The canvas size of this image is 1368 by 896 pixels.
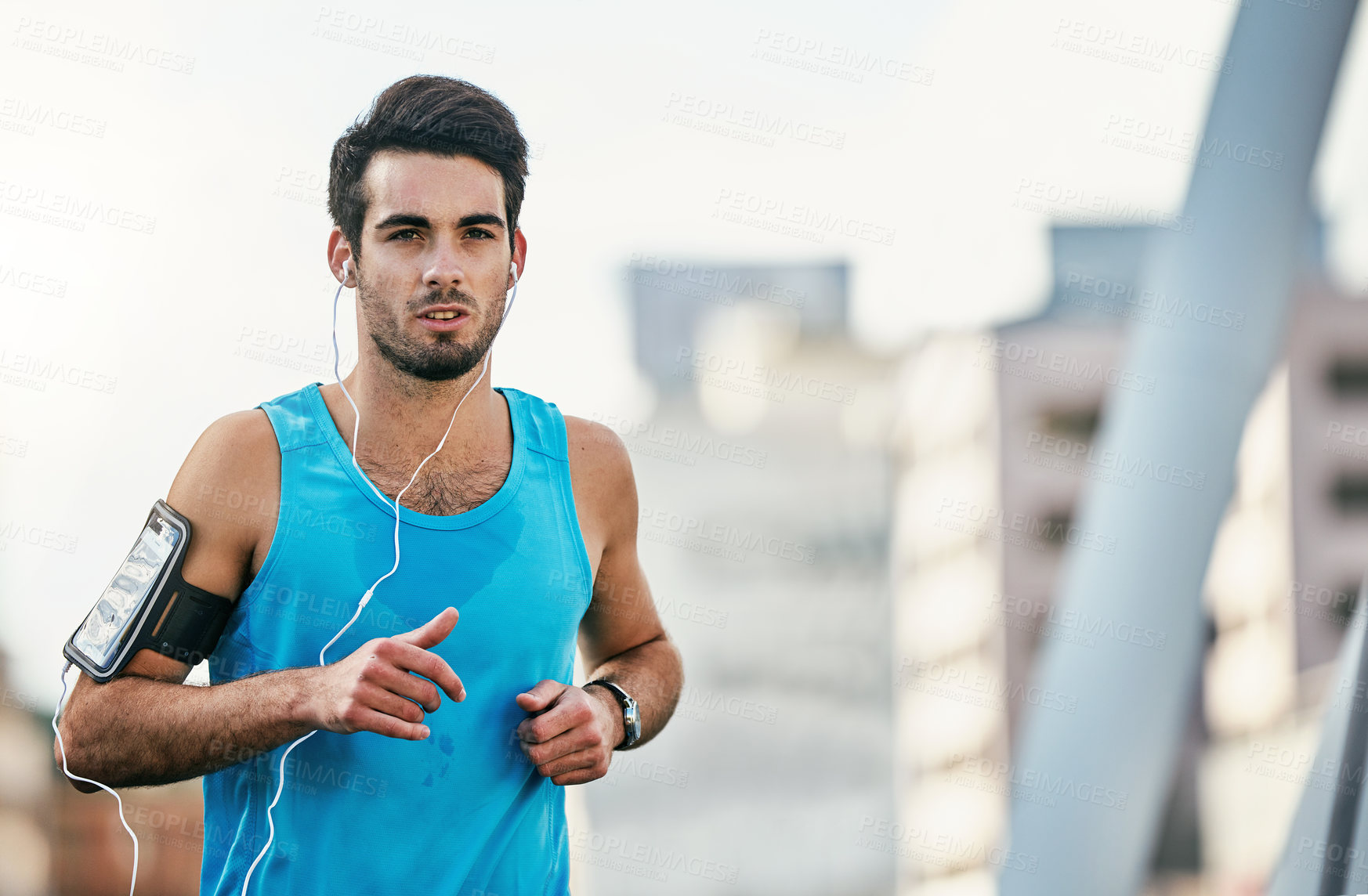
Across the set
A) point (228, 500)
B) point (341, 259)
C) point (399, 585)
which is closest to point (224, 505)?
point (228, 500)

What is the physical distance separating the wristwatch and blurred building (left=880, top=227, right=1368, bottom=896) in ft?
138

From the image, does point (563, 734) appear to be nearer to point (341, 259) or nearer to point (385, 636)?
point (385, 636)

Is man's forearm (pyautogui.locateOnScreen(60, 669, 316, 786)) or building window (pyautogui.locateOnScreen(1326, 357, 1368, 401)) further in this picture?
building window (pyautogui.locateOnScreen(1326, 357, 1368, 401))

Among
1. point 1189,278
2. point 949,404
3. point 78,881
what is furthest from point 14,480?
point 949,404

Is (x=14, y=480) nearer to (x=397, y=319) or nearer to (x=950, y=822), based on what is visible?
(x=397, y=319)

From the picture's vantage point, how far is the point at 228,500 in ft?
5.30

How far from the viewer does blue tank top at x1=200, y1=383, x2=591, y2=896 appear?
1.62 meters

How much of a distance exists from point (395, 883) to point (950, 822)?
65185 mm

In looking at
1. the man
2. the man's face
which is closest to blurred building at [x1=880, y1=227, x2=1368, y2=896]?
A: the man

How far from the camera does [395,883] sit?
1635 mm

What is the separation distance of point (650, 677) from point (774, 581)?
67579 millimetres

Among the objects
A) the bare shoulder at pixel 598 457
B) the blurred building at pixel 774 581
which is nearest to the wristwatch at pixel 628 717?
the bare shoulder at pixel 598 457

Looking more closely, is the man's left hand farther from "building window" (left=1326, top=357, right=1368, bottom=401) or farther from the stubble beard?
"building window" (left=1326, top=357, right=1368, bottom=401)

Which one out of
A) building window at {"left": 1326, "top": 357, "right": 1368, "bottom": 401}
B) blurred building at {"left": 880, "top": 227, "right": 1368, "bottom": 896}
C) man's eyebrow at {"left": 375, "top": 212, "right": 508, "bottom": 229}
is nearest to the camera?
man's eyebrow at {"left": 375, "top": 212, "right": 508, "bottom": 229}
